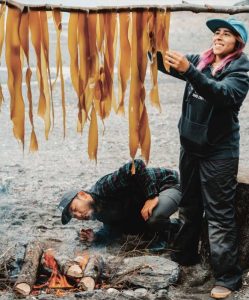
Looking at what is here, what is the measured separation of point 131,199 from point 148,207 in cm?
24

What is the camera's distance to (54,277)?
4.55 m

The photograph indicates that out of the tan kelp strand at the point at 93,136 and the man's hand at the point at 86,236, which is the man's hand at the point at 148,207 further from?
the tan kelp strand at the point at 93,136

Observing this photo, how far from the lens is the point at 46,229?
574 centimetres

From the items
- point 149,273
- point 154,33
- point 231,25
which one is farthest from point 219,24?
point 149,273

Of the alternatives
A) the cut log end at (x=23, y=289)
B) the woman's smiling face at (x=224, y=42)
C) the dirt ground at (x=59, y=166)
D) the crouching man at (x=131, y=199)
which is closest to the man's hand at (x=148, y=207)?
the crouching man at (x=131, y=199)

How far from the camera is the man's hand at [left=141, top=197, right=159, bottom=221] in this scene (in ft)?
16.5

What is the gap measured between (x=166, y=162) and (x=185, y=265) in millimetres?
3244

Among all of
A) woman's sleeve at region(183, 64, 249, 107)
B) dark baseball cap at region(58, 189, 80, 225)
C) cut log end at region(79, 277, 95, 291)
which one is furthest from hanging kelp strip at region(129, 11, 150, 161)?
dark baseball cap at region(58, 189, 80, 225)

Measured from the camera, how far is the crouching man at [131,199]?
5027 mm

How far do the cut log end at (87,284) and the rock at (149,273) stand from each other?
9.3 inches

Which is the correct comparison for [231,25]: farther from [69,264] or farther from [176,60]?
[69,264]

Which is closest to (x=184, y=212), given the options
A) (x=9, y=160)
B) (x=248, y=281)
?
(x=248, y=281)

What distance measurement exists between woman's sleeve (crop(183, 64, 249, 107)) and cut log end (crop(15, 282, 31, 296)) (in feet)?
6.71

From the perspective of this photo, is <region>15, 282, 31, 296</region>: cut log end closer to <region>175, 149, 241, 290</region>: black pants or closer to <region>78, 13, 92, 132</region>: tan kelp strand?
<region>175, 149, 241, 290</region>: black pants
